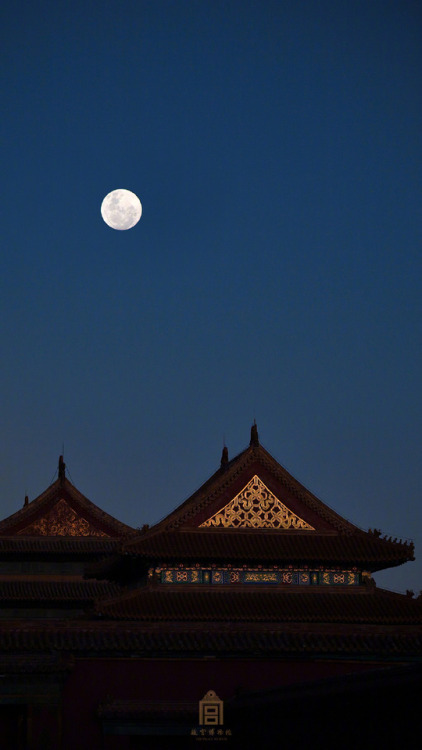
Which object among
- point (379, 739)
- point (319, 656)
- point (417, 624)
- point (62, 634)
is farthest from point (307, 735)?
point (417, 624)

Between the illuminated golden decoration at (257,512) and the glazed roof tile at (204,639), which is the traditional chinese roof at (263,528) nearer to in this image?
the illuminated golden decoration at (257,512)

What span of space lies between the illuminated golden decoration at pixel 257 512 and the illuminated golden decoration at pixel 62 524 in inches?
786

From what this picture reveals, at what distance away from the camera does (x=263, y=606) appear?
109 feet

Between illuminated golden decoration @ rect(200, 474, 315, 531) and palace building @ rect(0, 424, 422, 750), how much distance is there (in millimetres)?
44

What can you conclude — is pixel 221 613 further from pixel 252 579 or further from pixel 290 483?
pixel 290 483

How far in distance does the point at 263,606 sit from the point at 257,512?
3596 millimetres

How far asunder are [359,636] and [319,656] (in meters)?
1.40

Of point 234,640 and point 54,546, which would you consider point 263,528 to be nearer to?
point 234,640

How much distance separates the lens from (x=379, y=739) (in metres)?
20.3

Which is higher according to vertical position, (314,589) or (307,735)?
(314,589)

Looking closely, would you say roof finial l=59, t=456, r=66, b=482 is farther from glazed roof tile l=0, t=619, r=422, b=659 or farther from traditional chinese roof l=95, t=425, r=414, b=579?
glazed roof tile l=0, t=619, r=422, b=659

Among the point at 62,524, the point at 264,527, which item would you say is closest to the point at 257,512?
the point at 264,527

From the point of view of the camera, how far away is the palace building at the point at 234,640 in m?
24.2

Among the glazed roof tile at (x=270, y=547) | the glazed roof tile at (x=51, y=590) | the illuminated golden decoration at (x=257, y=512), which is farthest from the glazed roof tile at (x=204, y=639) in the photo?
the glazed roof tile at (x=51, y=590)
